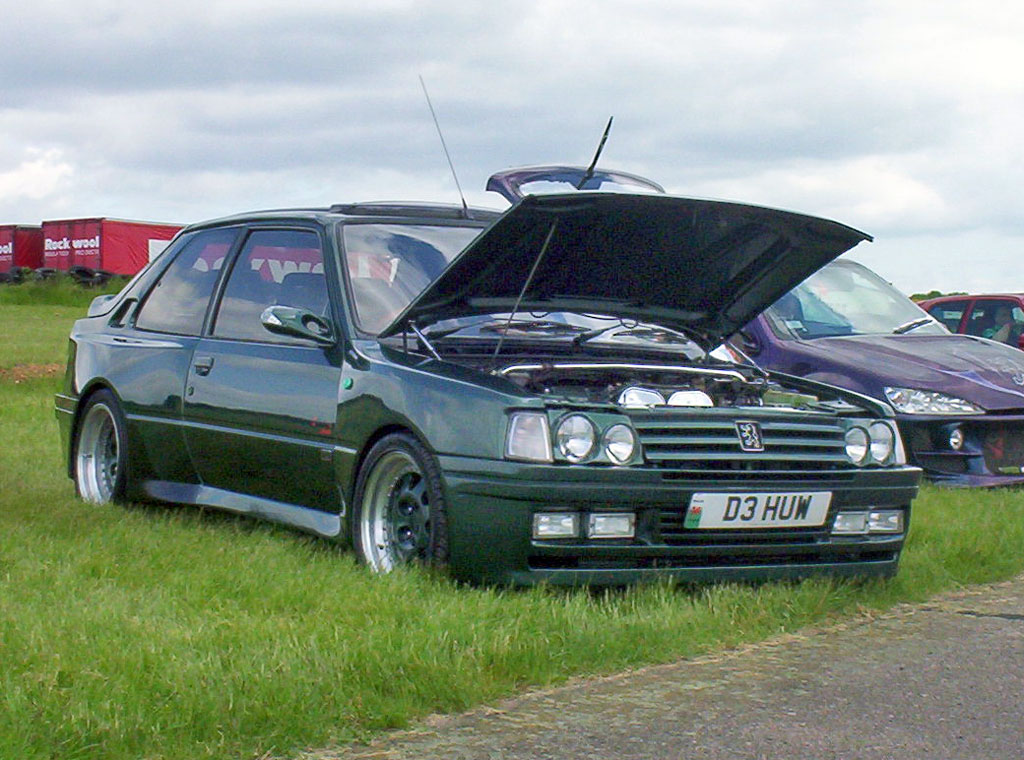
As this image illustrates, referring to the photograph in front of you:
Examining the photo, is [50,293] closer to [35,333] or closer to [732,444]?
[35,333]

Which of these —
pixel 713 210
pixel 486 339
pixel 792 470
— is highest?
pixel 713 210

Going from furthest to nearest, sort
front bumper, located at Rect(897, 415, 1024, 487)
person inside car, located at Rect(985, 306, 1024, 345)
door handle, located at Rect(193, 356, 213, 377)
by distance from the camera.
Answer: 1. person inside car, located at Rect(985, 306, 1024, 345)
2. front bumper, located at Rect(897, 415, 1024, 487)
3. door handle, located at Rect(193, 356, 213, 377)

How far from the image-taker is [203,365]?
6625mm

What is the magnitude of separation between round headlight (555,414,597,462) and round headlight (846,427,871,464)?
1.13 m

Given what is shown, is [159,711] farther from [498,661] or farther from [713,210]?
[713,210]

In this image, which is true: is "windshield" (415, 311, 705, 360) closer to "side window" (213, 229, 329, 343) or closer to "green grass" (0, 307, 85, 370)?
"side window" (213, 229, 329, 343)

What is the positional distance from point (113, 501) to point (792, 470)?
3530 millimetres

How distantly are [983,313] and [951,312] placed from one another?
46 centimetres

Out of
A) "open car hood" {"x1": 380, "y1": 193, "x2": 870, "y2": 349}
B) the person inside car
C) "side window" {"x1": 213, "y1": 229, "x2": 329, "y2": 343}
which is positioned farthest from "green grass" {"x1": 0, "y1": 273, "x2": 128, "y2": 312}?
"open car hood" {"x1": 380, "y1": 193, "x2": 870, "y2": 349}

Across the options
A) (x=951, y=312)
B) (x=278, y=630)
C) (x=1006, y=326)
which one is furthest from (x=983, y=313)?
(x=278, y=630)

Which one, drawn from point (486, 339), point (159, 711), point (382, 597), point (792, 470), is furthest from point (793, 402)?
point (159, 711)

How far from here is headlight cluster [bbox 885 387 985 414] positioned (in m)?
→ 8.78

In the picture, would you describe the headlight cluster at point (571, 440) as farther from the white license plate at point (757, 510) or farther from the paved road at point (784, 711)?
the paved road at point (784, 711)

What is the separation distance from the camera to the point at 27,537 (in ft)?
20.1
